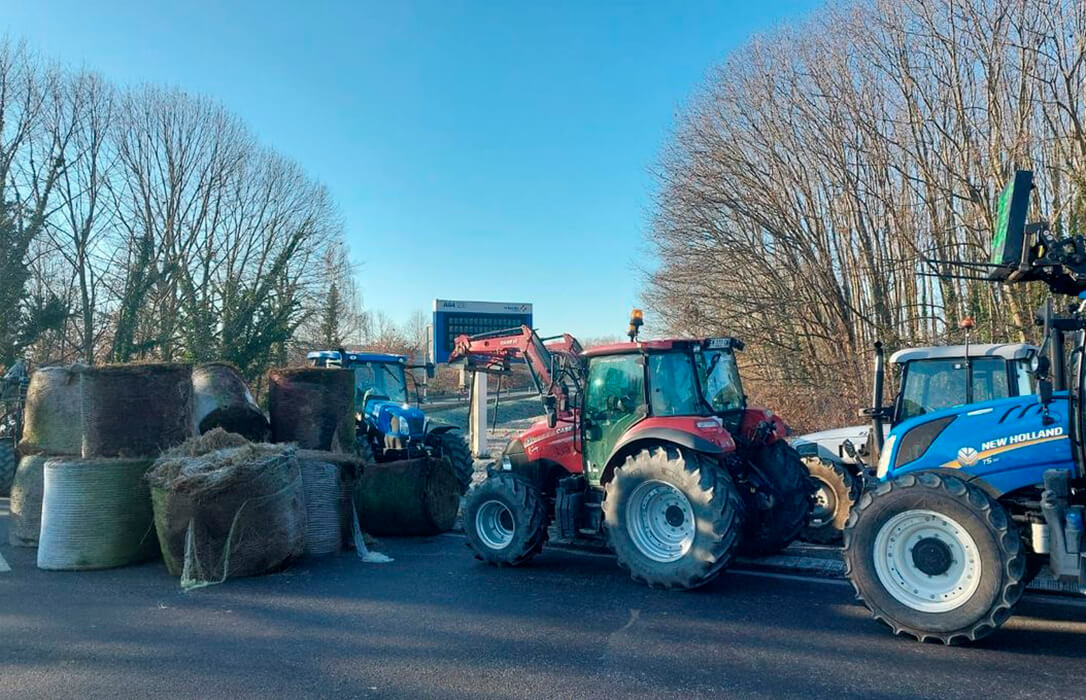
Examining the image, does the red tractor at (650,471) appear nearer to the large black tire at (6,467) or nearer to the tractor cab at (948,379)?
the tractor cab at (948,379)

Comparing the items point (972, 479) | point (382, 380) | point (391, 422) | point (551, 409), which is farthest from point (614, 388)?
point (382, 380)

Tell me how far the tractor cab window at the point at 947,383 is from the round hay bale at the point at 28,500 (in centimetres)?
882

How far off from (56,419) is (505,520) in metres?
5.17

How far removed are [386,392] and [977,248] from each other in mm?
10719

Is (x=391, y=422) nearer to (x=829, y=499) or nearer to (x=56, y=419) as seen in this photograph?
(x=56, y=419)

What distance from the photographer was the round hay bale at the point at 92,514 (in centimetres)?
698

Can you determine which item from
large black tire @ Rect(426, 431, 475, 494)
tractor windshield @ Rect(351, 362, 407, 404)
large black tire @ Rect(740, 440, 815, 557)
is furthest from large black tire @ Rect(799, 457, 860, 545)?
tractor windshield @ Rect(351, 362, 407, 404)

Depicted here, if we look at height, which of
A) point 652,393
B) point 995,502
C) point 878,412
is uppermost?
point 652,393

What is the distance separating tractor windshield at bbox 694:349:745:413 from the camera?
7.03 m

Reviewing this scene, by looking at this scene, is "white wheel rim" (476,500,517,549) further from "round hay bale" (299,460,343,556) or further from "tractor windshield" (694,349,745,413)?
"tractor windshield" (694,349,745,413)

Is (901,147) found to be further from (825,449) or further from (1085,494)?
(1085,494)

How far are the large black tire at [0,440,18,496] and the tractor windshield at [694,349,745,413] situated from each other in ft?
37.8

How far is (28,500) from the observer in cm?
787

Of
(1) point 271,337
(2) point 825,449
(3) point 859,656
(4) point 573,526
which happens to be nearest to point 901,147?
(2) point 825,449
